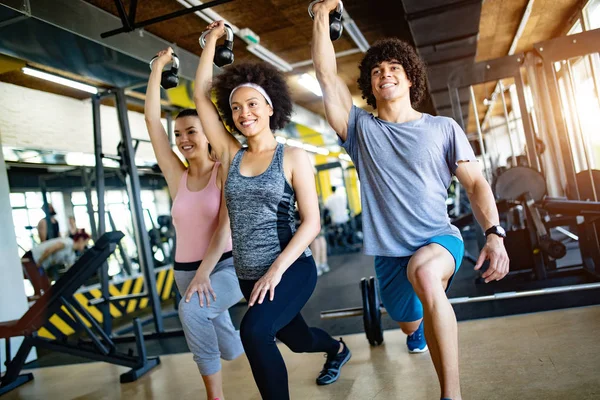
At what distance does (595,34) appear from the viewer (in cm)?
400

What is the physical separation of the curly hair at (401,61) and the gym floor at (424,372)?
4.32ft

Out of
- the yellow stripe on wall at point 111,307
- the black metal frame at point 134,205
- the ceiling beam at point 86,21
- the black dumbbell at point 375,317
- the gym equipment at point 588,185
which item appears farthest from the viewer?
the yellow stripe on wall at point 111,307

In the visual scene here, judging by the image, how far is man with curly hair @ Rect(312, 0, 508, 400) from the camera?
6.12 feet

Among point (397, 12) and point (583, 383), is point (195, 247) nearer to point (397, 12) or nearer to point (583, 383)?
point (583, 383)

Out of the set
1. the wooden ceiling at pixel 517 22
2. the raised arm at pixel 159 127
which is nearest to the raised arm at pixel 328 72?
the raised arm at pixel 159 127

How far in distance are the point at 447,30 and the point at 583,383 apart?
11.7 feet

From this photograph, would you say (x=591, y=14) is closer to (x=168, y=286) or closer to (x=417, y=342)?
(x=417, y=342)

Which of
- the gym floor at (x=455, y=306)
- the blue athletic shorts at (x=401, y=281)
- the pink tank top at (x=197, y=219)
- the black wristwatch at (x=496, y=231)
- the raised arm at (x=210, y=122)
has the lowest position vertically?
the gym floor at (x=455, y=306)

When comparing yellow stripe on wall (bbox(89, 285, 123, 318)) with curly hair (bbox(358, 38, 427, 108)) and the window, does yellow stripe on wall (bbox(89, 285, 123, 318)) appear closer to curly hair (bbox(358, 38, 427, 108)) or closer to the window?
curly hair (bbox(358, 38, 427, 108))

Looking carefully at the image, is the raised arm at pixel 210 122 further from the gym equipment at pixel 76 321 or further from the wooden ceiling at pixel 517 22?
the wooden ceiling at pixel 517 22

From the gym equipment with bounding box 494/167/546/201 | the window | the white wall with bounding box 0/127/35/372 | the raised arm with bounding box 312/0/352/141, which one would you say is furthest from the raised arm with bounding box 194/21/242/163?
the window

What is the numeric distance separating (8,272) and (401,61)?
3.67m

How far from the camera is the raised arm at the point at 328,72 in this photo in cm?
201

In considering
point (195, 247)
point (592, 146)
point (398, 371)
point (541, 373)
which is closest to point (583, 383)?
point (541, 373)
